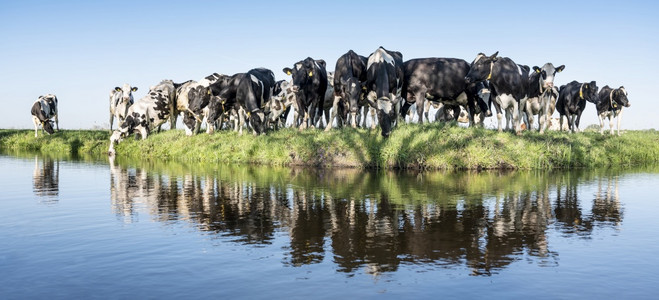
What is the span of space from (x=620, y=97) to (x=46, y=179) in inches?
1085

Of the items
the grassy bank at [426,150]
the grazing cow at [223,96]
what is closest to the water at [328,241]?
the grassy bank at [426,150]

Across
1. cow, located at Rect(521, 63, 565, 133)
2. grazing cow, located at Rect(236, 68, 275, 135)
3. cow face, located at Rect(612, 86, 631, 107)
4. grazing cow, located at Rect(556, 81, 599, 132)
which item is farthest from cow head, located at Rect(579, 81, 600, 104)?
grazing cow, located at Rect(236, 68, 275, 135)

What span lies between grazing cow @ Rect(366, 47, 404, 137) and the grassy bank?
1.04m

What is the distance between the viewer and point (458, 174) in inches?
745

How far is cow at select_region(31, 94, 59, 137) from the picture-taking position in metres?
39.0

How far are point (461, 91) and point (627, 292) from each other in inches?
757

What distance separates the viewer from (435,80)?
24281 mm

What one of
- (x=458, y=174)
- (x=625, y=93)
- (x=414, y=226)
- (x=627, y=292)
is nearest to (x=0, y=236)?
(x=414, y=226)

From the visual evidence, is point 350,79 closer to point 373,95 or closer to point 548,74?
point 373,95

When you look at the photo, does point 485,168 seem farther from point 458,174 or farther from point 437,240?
point 437,240

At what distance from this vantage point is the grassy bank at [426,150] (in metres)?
20.9

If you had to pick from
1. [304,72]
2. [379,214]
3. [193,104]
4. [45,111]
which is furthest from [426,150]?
[45,111]

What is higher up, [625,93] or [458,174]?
[625,93]

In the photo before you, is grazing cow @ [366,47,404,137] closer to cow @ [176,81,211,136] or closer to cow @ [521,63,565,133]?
cow @ [521,63,565,133]
